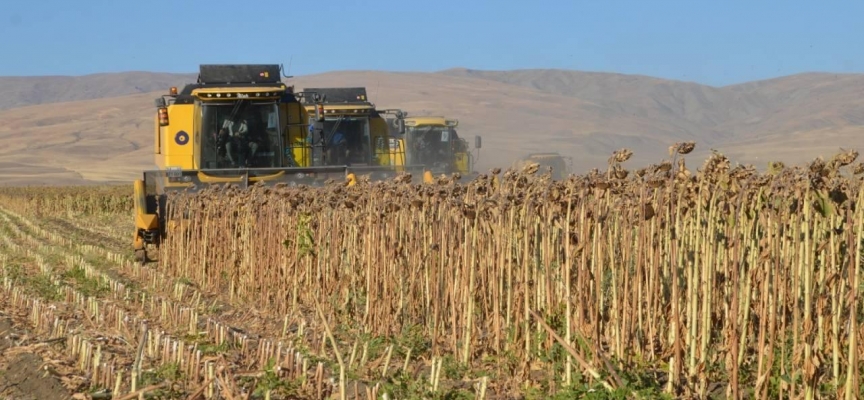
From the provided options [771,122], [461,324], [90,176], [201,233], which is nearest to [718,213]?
[461,324]

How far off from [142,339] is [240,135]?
12.0 m

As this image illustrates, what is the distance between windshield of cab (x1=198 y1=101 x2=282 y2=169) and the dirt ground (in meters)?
9.04

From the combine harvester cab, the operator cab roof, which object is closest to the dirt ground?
the combine harvester cab

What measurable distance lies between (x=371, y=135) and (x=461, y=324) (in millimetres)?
15263

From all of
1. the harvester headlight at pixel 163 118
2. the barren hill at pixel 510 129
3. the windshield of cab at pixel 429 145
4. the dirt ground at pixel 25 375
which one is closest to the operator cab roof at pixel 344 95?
the windshield of cab at pixel 429 145

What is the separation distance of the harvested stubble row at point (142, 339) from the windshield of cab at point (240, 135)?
16.0 ft

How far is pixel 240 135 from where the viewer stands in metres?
18.6

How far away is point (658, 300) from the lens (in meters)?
7.58

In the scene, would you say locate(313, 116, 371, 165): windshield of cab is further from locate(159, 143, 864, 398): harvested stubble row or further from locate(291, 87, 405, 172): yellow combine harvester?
locate(159, 143, 864, 398): harvested stubble row

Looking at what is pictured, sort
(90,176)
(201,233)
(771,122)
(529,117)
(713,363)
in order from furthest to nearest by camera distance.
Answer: (771,122), (529,117), (90,176), (201,233), (713,363)

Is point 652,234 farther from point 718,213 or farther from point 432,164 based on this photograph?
point 432,164

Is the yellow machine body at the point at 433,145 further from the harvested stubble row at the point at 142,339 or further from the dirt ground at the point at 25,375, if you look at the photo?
the dirt ground at the point at 25,375

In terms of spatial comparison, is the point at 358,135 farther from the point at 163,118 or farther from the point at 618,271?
the point at 618,271

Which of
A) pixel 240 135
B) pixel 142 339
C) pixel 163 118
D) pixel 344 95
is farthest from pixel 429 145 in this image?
pixel 142 339
